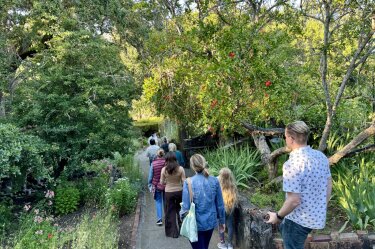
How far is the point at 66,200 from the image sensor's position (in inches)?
303

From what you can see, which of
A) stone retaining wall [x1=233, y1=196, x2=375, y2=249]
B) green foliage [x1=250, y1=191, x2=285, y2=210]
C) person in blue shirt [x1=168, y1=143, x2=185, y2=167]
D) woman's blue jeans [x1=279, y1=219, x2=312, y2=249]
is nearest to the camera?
woman's blue jeans [x1=279, y1=219, x2=312, y2=249]

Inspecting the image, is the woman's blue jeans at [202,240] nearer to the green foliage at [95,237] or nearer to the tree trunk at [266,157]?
the green foliage at [95,237]

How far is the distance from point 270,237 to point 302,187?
1.99 meters

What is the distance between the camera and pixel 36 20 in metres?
10.1

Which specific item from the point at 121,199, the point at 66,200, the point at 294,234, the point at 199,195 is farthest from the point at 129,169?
the point at 294,234

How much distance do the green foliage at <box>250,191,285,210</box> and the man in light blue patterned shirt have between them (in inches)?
93.4

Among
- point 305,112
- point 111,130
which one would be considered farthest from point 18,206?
point 305,112

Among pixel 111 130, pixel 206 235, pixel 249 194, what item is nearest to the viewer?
pixel 206 235

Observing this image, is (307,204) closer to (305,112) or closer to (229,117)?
(229,117)

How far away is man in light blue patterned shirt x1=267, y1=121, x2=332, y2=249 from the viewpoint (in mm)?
2826

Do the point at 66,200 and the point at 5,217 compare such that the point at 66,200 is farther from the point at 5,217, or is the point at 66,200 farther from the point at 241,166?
the point at 241,166

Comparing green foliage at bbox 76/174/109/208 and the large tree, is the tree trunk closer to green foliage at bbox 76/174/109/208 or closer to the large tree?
the large tree

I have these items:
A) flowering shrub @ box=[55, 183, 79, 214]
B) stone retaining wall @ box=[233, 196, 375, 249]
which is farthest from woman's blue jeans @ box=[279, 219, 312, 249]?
flowering shrub @ box=[55, 183, 79, 214]

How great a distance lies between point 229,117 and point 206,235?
2.40 m
